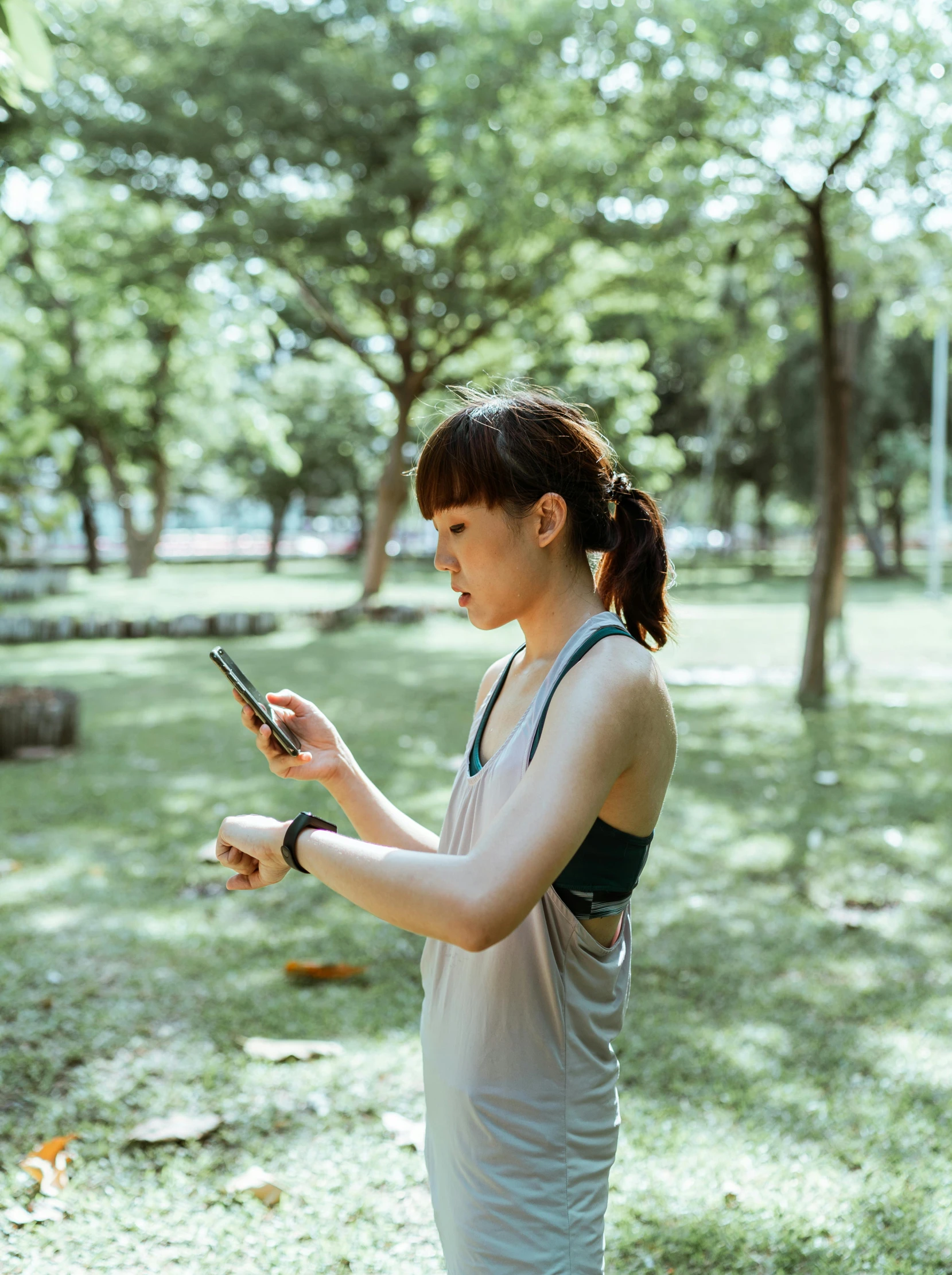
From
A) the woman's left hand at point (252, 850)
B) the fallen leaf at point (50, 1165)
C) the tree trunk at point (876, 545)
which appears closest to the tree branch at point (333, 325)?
the fallen leaf at point (50, 1165)

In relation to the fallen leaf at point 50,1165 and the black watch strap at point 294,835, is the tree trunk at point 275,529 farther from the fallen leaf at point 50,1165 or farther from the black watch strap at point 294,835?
the black watch strap at point 294,835

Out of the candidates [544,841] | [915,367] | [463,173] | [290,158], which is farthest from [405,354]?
[915,367]

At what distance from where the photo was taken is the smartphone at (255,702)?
1.81m

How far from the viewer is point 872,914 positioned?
16.9 ft

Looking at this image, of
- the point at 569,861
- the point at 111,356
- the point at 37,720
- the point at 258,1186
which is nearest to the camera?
the point at 569,861

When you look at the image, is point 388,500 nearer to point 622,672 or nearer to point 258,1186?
point 258,1186

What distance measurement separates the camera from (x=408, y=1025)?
4.01 m

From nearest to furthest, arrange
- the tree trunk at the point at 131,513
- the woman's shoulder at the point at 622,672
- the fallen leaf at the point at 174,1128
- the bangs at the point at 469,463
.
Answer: the woman's shoulder at the point at 622,672, the bangs at the point at 469,463, the fallen leaf at the point at 174,1128, the tree trunk at the point at 131,513

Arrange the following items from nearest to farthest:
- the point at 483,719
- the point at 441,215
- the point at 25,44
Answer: the point at 483,719 → the point at 25,44 → the point at 441,215

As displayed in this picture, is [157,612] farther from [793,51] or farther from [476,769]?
[476,769]

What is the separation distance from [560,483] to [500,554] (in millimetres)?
140

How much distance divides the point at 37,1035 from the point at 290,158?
13.7 m

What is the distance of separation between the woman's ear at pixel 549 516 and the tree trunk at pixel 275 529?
3834cm

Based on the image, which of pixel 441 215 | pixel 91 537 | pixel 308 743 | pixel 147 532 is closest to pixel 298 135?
pixel 441 215
